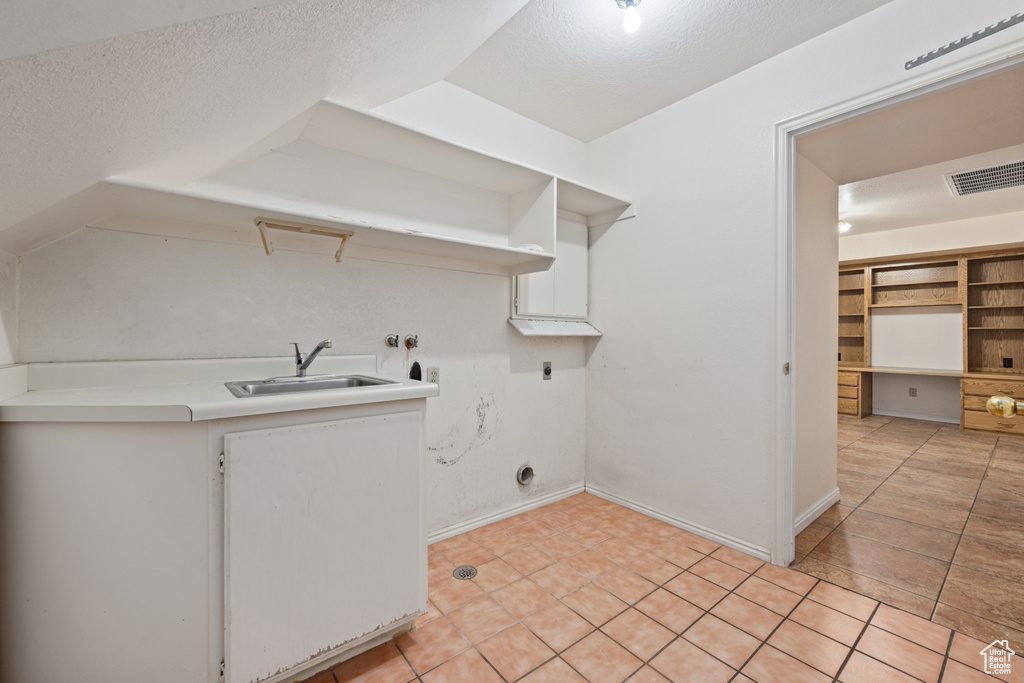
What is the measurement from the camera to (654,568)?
80.5 inches

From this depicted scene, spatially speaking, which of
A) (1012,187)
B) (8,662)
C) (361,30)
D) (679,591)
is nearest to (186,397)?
(8,662)

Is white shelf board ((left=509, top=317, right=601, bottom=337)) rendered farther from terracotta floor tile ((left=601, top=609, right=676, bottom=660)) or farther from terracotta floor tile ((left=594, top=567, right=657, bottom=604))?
terracotta floor tile ((left=601, top=609, right=676, bottom=660))

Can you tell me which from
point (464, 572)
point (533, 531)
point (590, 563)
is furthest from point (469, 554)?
point (590, 563)

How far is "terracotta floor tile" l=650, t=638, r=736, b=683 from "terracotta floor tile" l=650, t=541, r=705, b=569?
1.91 feet

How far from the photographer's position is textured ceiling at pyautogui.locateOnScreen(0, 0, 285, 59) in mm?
533

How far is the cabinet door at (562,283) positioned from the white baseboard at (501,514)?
3.91ft

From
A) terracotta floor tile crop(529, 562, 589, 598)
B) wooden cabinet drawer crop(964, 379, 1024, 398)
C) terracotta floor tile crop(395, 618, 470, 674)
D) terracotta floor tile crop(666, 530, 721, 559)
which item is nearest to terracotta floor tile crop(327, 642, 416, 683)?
terracotta floor tile crop(395, 618, 470, 674)

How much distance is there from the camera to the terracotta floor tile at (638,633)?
1.52m

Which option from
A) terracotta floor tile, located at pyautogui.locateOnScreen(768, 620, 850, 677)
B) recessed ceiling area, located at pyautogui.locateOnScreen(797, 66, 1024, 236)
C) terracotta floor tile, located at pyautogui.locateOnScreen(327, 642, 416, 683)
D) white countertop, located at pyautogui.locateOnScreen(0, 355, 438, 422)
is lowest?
terracotta floor tile, located at pyautogui.locateOnScreen(327, 642, 416, 683)

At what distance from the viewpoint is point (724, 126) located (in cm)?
227

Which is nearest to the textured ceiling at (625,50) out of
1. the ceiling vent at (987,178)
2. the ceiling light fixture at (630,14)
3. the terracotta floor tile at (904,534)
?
the ceiling light fixture at (630,14)

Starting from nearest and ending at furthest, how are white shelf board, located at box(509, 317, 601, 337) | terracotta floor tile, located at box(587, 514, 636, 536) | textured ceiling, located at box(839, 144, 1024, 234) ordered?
1. terracotta floor tile, located at box(587, 514, 636, 536)
2. white shelf board, located at box(509, 317, 601, 337)
3. textured ceiling, located at box(839, 144, 1024, 234)

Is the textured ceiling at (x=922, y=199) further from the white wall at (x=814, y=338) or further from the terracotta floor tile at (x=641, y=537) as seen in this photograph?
the terracotta floor tile at (x=641, y=537)

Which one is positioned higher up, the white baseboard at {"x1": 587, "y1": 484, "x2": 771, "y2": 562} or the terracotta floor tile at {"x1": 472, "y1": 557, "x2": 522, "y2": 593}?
the white baseboard at {"x1": 587, "y1": 484, "x2": 771, "y2": 562}
